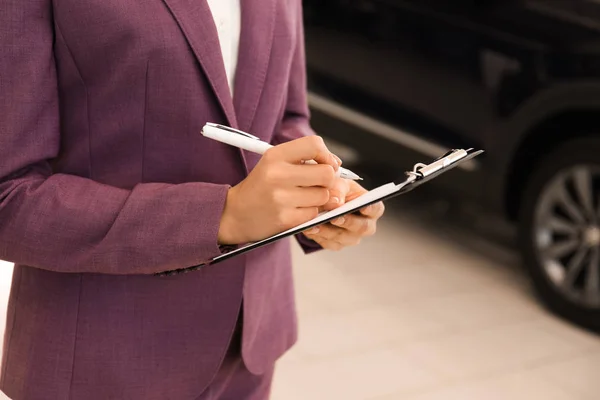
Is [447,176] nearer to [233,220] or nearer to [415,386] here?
[415,386]

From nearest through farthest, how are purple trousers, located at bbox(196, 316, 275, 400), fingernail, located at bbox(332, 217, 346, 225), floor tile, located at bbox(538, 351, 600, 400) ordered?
fingernail, located at bbox(332, 217, 346, 225) < purple trousers, located at bbox(196, 316, 275, 400) < floor tile, located at bbox(538, 351, 600, 400)

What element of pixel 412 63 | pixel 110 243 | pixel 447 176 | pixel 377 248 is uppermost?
pixel 412 63

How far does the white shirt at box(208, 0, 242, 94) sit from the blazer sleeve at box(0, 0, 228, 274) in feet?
0.58

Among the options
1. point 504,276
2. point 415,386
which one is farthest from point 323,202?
point 504,276

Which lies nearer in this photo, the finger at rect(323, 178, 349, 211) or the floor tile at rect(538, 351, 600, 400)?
the finger at rect(323, 178, 349, 211)

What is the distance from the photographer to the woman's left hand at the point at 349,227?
81 cm

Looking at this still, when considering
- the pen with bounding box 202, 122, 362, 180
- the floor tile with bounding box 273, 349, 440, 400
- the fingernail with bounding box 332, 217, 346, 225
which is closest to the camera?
the pen with bounding box 202, 122, 362, 180

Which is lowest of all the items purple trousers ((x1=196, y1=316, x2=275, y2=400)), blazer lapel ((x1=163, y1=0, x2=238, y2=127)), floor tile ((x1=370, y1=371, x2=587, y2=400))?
floor tile ((x1=370, y1=371, x2=587, y2=400))

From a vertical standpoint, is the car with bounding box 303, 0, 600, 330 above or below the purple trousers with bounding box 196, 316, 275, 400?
above

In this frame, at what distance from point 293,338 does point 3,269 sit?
1893mm

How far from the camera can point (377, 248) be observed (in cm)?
319

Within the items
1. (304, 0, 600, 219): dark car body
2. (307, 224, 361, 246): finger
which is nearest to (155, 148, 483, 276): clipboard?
(307, 224, 361, 246): finger

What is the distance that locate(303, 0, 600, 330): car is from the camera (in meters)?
2.47

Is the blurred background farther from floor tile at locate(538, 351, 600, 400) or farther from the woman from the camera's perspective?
the woman
